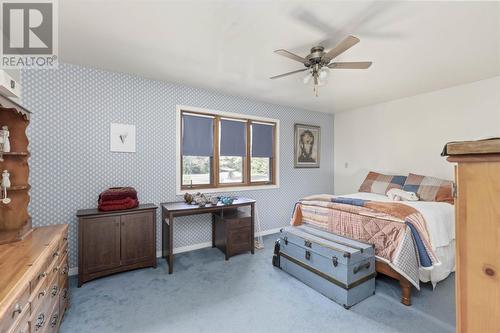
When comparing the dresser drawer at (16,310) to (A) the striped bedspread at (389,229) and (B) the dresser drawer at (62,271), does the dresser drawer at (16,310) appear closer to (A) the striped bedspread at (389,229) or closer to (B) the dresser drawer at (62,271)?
(B) the dresser drawer at (62,271)

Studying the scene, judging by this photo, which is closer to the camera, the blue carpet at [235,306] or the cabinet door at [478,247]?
the cabinet door at [478,247]

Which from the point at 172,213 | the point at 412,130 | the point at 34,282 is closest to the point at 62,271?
the point at 34,282

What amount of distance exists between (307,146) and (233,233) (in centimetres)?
260

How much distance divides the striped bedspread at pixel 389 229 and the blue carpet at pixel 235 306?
34 centimetres

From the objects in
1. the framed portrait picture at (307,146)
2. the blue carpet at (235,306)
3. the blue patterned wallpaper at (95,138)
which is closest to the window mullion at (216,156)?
the blue patterned wallpaper at (95,138)

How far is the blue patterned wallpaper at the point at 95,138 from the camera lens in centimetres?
258

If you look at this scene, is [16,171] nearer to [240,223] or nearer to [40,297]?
[40,297]

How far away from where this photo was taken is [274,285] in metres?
2.51

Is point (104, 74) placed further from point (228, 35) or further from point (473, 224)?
point (473, 224)

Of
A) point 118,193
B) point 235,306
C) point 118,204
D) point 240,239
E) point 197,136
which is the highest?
point 197,136

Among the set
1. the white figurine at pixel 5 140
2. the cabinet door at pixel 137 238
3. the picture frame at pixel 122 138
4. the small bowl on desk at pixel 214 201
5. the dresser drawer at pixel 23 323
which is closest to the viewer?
the dresser drawer at pixel 23 323

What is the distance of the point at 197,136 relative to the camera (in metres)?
3.64

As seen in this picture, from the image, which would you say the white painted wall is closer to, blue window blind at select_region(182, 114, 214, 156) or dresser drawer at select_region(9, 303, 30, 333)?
blue window blind at select_region(182, 114, 214, 156)

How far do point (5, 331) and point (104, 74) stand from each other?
280cm
